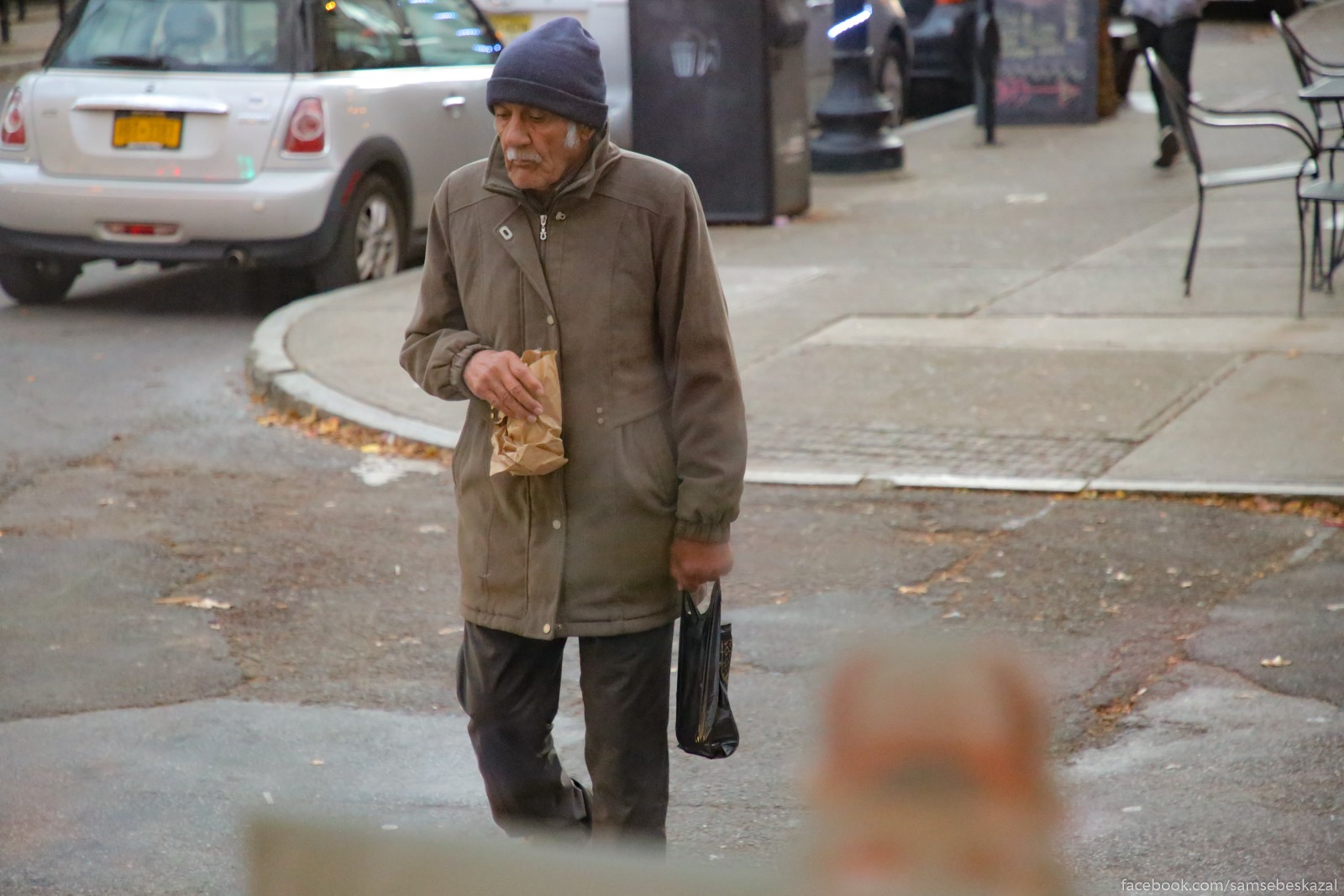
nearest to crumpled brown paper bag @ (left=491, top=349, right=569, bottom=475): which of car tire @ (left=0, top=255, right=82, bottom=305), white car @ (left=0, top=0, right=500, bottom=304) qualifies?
white car @ (left=0, top=0, right=500, bottom=304)

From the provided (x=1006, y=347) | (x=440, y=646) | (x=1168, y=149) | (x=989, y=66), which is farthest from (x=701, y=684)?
(x=989, y=66)

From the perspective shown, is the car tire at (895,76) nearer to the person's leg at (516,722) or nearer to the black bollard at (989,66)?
the black bollard at (989,66)

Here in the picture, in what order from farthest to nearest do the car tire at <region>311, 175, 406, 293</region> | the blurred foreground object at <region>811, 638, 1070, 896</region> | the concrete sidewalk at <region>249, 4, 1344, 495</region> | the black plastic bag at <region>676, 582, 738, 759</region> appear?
the car tire at <region>311, 175, 406, 293</region>
the concrete sidewalk at <region>249, 4, 1344, 495</region>
the black plastic bag at <region>676, 582, 738, 759</region>
the blurred foreground object at <region>811, 638, 1070, 896</region>

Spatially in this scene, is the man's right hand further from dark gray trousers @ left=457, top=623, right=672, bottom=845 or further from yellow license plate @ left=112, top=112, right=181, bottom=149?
yellow license plate @ left=112, top=112, right=181, bottom=149

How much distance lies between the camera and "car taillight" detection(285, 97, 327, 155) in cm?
944

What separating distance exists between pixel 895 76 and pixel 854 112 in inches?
128

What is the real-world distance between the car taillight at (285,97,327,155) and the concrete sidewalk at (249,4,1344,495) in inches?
33.8

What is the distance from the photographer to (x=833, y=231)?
1172cm

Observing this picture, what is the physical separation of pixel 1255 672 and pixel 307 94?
6528 mm

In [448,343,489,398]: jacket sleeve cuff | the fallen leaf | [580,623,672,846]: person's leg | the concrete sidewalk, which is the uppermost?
[448,343,489,398]: jacket sleeve cuff

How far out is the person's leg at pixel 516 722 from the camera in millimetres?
3283

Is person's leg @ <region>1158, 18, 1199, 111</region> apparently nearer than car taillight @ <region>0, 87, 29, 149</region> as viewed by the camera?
No

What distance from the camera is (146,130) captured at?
9.40 meters

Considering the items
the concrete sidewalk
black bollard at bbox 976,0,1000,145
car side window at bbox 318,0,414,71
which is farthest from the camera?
black bollard at bbox 976,0,1000,145
